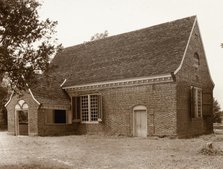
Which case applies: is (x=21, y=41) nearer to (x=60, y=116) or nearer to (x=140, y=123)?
(x=140, y=123)

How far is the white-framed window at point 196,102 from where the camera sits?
22.5 m

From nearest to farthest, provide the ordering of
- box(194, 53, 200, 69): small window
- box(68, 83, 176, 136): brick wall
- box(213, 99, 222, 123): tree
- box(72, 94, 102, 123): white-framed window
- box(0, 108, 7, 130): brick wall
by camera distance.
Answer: box(68, 83, 176, 136): brick wall < box(194, 53, 200, 69): small window < box(72, 94, 102, 123): white-framed window < box(0, 108, 7, 130): brick wall < box(213, 99, 222, 123): tree

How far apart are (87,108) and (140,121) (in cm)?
512

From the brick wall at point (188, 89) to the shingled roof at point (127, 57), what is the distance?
924mm

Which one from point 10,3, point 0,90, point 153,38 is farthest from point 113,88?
point 10,3

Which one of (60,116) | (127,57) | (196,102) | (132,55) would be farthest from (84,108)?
(196,102)

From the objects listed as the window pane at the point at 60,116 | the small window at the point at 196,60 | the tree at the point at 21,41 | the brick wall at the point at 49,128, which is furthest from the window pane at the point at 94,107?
the tree at the point at 21,41

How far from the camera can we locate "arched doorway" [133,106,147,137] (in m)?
22.4

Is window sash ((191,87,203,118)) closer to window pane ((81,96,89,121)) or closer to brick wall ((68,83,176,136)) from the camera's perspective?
brick wall ((68,83,176,136))

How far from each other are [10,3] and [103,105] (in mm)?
14704

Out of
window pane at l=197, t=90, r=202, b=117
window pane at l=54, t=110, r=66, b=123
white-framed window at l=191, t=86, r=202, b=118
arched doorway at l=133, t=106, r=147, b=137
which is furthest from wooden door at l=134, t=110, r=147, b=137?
window pane at l=54, t=110, r=66, b=123

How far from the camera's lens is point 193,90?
22672 mm

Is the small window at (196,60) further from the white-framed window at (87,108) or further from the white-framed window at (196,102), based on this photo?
the white-framed window at (87,108)

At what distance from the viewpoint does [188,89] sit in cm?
2258
